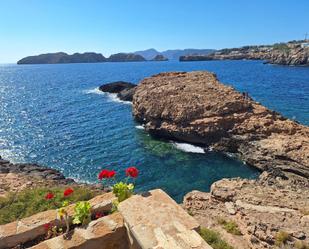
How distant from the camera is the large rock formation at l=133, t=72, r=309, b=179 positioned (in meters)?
29.8

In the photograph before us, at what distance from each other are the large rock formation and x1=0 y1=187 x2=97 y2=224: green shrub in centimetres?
1891

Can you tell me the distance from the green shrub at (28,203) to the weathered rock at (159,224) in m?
8.80

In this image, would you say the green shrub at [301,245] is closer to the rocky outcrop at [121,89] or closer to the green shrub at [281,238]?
the green shrub at [281,238]

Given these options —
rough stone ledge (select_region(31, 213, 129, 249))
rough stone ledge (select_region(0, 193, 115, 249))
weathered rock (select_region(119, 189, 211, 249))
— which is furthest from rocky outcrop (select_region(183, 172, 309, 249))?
rough stone ledge (select_region(0, 193, 115, 249))

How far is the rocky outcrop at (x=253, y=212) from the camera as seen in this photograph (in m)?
13.2

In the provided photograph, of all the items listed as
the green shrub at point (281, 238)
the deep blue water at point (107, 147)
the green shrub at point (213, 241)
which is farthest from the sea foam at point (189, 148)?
the green shrub at point (213, 241)

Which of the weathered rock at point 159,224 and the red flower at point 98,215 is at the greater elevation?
the weathered rock at point 159,224

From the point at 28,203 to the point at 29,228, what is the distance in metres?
8.59

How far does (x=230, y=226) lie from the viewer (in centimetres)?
1416

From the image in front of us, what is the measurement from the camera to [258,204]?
17.0 meters

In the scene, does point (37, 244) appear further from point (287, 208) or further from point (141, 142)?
point (141, 142)

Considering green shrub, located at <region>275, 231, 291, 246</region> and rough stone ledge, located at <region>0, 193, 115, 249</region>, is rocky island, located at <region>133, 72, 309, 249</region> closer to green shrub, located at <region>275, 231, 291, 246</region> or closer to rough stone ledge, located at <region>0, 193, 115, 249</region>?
green shrub, located at <region>275, 231, 291, 246</region>

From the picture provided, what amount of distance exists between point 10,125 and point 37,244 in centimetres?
4546

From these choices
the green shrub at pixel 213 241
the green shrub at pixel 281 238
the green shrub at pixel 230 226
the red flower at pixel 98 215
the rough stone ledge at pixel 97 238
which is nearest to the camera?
the rough stone ledge at pixel 97 238
